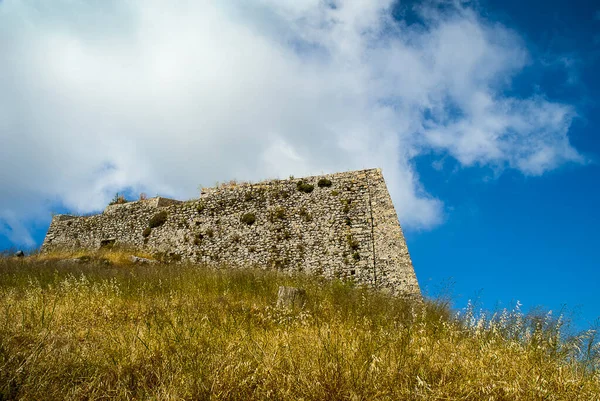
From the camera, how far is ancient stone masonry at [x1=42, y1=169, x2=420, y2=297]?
1504cm

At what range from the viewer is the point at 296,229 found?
16828 mm

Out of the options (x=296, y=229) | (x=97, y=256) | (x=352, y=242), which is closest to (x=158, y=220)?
(x=97, y=256)

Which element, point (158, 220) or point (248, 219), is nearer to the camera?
point (248, 219)

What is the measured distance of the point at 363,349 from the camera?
173 inches

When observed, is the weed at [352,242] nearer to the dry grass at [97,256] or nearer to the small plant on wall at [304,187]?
the small plant on wall at [304,187]

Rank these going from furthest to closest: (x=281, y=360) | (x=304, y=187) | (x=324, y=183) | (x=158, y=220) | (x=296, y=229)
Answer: (x=158, y=220) → (x=304, y=187) → (x=324, y=183) → (x=296, y=229) → (x=281, y=360)

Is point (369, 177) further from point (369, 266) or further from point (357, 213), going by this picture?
point (369, 266)

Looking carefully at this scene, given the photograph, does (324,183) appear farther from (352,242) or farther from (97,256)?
(97,256)

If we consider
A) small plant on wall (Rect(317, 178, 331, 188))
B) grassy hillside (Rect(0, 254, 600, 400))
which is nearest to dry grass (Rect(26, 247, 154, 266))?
small plant on wall (Rect(317, 178, 331, 188))

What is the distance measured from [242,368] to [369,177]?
13917 millimetres

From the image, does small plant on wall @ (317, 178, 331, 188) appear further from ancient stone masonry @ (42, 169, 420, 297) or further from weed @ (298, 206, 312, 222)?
weed @ (298, 206, 312, 222)

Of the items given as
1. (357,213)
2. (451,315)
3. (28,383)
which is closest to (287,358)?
(28,383)

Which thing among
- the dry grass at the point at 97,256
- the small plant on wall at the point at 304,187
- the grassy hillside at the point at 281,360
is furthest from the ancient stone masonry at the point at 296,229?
the grassy hillside at the point at 281,360

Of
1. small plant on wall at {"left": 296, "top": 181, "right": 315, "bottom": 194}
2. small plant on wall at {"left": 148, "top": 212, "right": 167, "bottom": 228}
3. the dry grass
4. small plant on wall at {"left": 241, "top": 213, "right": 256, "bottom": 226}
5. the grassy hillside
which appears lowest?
the grassy hillside
